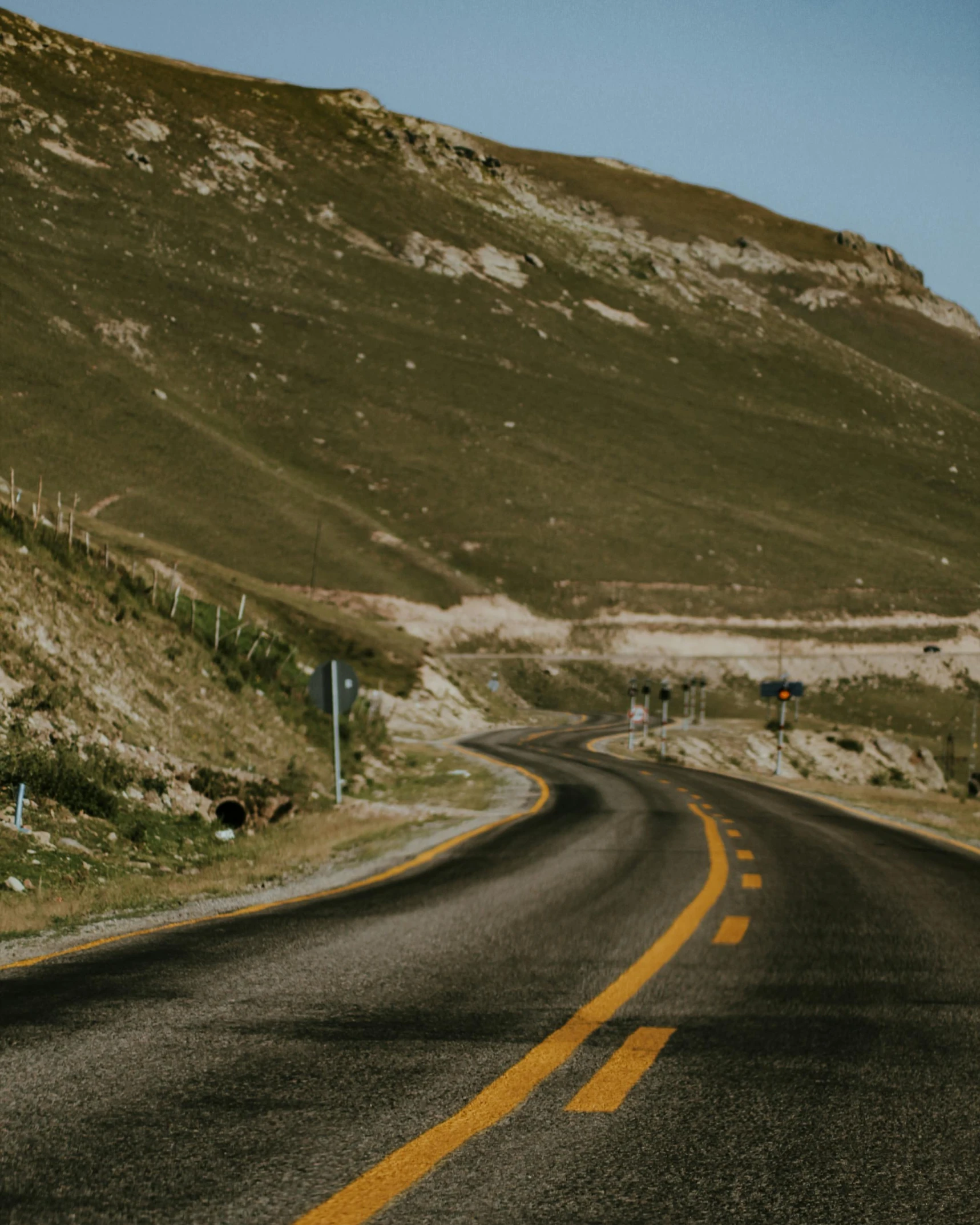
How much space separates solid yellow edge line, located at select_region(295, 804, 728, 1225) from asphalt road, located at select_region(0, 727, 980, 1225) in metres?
0.01

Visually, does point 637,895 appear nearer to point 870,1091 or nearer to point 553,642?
point 870,1091

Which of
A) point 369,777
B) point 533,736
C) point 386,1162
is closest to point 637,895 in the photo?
point 386,1162

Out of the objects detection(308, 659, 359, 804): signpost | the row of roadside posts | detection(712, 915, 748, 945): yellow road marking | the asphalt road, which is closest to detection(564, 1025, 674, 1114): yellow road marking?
the asphalt road

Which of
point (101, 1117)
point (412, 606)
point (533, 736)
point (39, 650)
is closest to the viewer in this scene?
point (101, 1117)

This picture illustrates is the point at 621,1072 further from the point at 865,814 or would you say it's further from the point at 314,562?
the point at 314,562

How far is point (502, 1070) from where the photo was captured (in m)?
4.54

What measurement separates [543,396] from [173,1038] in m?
137

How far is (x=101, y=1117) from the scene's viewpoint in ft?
12.8

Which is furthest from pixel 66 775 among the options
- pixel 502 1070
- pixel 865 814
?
pixel 865 814

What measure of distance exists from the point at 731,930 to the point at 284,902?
13.1 ft

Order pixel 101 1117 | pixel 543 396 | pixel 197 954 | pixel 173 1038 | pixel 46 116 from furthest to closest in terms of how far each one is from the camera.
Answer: pixel 46 116, pixel 543 396, pixel 197 954, pixel 173 1038, pixel 101 1117

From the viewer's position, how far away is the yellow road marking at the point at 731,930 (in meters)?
7.79

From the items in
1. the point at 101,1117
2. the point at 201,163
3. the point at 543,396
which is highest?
the point at 201,163

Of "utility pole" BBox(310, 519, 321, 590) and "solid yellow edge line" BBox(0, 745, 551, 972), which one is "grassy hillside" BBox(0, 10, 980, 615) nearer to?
"utility pole" BBox(310, 519, 321, 590)
